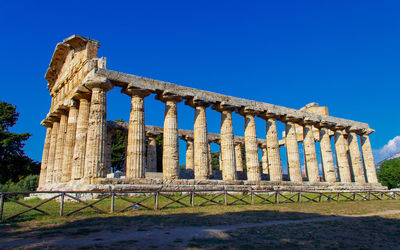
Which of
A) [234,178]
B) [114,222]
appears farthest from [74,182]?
[234,178]

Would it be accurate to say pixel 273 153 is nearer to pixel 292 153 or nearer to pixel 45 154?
pixel 292 153

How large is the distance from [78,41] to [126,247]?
21386mm

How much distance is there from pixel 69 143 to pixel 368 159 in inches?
1348

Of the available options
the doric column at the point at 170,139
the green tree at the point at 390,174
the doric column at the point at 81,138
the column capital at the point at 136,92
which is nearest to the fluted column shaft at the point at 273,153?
the doric column at the point at 170,139

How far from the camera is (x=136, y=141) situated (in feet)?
68.3

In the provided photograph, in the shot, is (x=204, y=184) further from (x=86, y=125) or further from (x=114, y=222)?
(x=114, y=222)

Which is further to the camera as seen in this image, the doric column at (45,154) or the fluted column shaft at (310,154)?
the fluted column shaft at (310,154)

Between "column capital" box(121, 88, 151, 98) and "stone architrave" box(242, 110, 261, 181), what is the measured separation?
9.76 m

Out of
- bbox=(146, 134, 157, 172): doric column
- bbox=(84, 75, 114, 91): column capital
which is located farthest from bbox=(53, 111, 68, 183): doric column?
bbox=(146, 134, 157, 172): doric column

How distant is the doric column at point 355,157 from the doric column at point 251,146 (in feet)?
50.8

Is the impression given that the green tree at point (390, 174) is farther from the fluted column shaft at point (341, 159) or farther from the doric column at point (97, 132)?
the doric column at point (97, 132)

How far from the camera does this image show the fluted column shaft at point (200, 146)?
2312cm

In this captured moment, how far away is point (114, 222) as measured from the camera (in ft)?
33.8

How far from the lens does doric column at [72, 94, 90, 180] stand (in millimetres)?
20500
